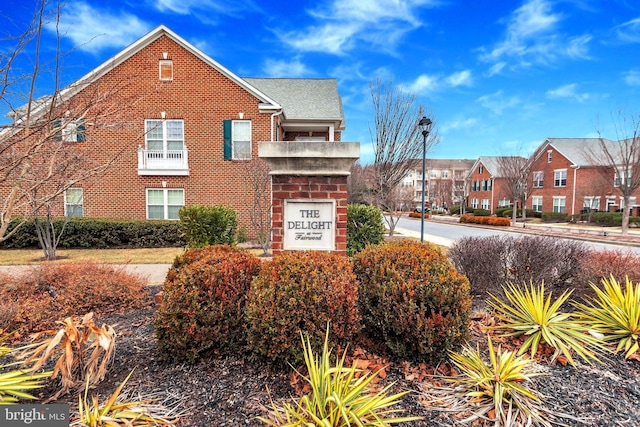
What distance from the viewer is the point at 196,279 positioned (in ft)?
9.98

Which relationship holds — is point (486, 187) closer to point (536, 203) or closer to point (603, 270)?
point (536, 203)

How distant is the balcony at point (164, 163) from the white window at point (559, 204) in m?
40.0

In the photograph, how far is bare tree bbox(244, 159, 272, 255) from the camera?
11391 mm

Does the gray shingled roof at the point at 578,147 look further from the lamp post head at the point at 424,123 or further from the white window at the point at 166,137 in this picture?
the white window at the point at 166,137

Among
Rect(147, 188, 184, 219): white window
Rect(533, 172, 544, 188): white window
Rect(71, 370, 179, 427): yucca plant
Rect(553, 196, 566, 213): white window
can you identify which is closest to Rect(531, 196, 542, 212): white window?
Rect(533, 172, 544, 188): white window

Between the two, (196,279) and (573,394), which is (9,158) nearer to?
(196,279)

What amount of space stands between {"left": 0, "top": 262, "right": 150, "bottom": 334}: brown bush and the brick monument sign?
290 centimetres

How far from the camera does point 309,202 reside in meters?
4.09

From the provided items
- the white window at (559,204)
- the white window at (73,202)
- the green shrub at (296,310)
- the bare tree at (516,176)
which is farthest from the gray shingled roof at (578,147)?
the white window at (73,202)

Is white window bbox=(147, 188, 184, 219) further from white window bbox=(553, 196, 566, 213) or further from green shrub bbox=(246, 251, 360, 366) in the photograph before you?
white window bbox=(553, 196, 566, 213)

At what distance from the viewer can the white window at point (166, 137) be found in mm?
14492

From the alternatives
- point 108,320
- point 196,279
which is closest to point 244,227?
point 108,320

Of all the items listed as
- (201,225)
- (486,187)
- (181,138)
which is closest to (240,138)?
(181,138)

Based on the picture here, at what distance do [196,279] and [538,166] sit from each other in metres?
47.0
